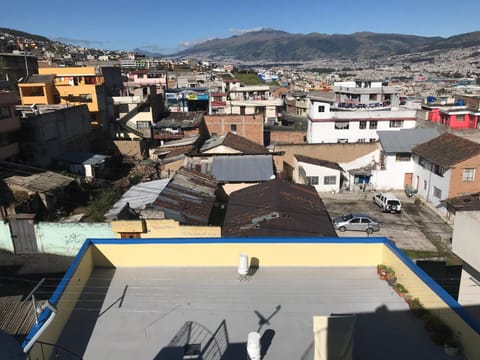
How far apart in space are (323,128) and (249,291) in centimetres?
2957

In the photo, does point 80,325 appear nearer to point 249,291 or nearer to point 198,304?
point 198,304

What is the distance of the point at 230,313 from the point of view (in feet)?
21.0

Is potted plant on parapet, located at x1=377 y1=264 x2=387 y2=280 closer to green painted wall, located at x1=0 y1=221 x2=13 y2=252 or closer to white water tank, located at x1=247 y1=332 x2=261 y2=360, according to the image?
white water tank, located at x1=247 y1=332 x2=261 y2=360

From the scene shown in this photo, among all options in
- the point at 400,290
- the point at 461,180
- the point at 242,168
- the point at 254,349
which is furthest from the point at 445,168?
the point at 254,349

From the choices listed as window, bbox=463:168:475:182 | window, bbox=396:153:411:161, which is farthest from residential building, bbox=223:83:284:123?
window, bbox=463:168:475:182

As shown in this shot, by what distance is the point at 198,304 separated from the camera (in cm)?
665

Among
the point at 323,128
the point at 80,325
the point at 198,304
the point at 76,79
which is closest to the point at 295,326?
the point at 198,304

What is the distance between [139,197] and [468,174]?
1887 centimetres

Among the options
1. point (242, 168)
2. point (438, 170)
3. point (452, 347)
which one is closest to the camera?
point (452, 347)

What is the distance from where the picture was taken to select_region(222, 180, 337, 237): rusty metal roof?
515 inches

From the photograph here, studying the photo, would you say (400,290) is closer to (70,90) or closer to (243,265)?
(243,265)

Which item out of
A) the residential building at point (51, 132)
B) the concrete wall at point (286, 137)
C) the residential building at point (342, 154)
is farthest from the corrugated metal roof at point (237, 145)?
the residential building at point (51, 132)

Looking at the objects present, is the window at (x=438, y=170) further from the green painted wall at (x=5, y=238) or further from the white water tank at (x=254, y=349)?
the green painted wall at (x=5, y=238)

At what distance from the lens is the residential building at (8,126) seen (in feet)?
76.3
